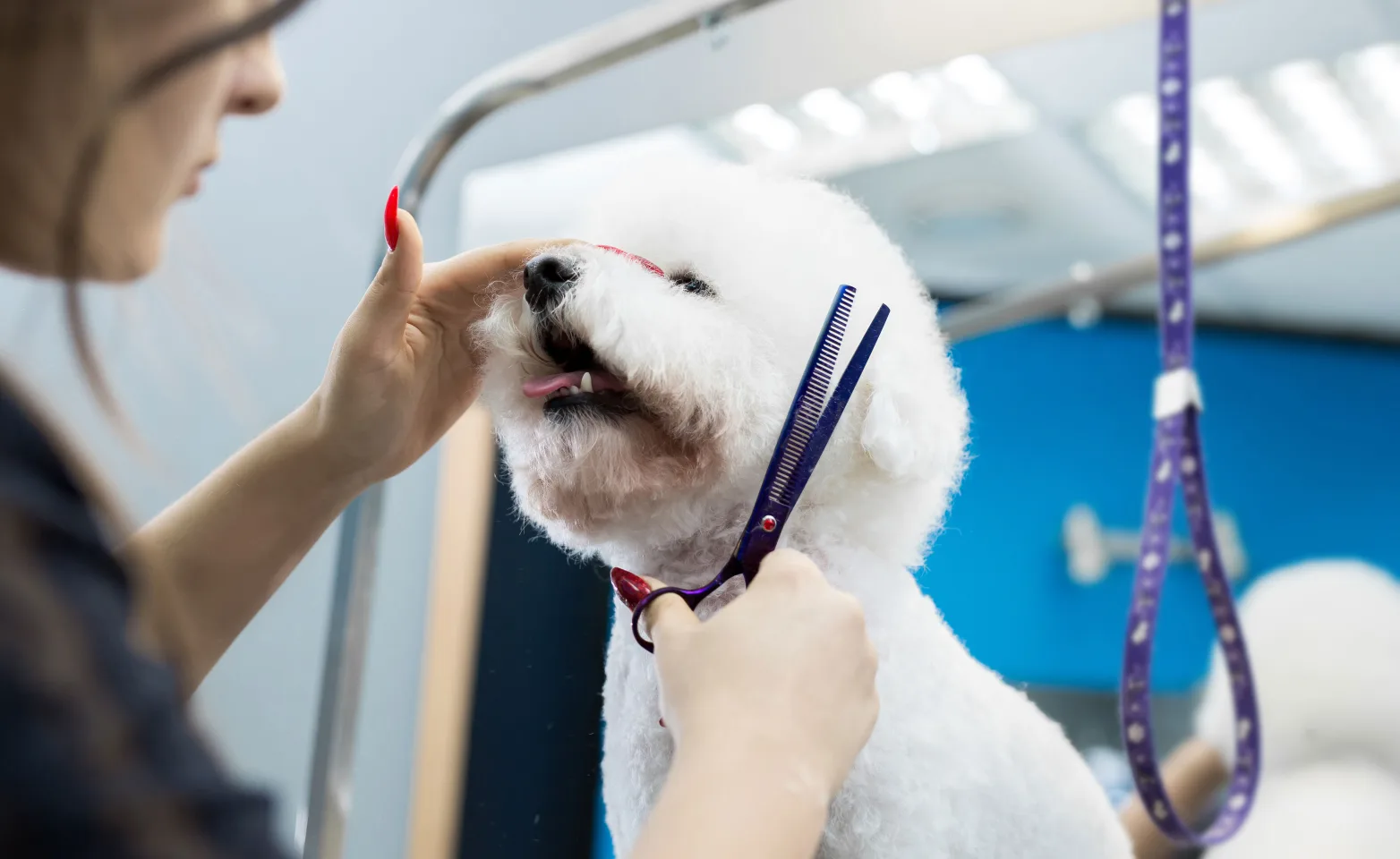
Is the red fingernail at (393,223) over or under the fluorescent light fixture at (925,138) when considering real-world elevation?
over

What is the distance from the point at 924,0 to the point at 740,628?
0.59m

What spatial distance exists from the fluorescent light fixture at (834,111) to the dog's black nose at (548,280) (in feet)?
1.41

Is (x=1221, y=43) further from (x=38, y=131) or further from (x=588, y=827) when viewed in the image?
(x=38, y=131)

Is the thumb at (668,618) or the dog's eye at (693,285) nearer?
the thumb at (668,618)

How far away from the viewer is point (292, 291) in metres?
0.77

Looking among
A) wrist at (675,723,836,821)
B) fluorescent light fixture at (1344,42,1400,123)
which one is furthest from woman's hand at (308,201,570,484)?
fluorescent light fixture at (1344,42,1400,123)

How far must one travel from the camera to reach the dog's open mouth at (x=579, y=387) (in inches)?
21.2

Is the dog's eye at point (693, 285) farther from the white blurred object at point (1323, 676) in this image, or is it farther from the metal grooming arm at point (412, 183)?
the white blurred object at point (1323, 676)

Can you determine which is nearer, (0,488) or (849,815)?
(0,488)

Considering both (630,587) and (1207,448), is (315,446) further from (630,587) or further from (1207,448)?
(1207,448)

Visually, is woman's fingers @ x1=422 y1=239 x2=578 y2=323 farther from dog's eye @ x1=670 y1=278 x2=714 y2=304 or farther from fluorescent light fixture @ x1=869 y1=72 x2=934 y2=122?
fluorescent light fixture @ x1=869 y1=72 x2=934 y2=122

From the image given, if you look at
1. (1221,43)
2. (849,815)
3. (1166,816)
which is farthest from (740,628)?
(1221,43)

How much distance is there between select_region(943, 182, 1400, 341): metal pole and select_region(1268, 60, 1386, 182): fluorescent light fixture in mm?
239

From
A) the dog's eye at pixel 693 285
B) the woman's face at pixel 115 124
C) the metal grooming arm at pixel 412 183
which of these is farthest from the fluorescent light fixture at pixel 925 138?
the woman's face at pixel 115 124
